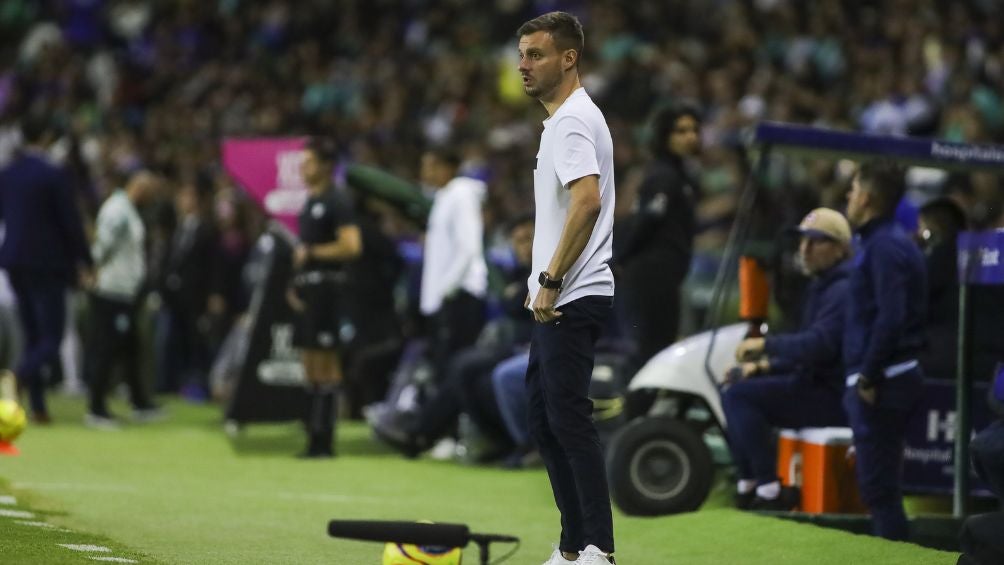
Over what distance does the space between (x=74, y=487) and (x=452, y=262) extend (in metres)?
3.61

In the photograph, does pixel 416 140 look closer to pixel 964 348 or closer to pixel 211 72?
pixel 211 72

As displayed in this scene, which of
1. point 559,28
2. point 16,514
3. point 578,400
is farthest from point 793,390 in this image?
point 16,514

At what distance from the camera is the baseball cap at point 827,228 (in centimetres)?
877

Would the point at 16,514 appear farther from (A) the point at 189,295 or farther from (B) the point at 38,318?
(A) the point at 189,295

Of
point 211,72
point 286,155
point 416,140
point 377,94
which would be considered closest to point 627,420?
point 286,155

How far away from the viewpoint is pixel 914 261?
7.61m

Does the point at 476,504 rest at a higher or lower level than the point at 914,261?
lower

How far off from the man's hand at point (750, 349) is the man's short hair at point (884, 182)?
1268 millimetres

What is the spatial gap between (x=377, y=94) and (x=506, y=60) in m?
1.96

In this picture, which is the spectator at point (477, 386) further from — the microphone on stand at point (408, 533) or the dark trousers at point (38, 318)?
the microphone on stand at point (408, 533)

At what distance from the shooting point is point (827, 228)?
877 cm

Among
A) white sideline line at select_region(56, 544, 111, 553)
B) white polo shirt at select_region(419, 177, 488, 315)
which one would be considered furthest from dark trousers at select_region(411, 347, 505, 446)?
white sideline line at select_region(56, 544, 111, 553)

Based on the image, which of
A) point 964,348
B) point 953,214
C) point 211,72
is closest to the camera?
point 964,348

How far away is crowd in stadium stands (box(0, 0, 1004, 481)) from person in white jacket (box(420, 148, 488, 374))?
25cm
